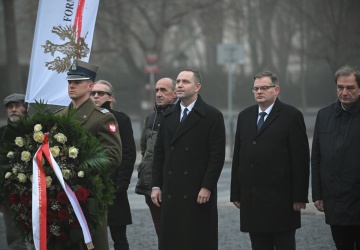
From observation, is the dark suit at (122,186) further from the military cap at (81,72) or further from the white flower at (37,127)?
the white flower at (37,127)

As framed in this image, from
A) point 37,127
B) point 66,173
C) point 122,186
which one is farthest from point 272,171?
point 37,127

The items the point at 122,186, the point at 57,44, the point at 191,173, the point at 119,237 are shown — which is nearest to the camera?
the point at 191,173

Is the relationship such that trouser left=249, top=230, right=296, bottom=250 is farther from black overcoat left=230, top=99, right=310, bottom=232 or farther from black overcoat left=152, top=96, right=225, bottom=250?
black overcoat left=152, top=96, right=225, bottom=250

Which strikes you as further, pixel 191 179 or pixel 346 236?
pixel 191 179

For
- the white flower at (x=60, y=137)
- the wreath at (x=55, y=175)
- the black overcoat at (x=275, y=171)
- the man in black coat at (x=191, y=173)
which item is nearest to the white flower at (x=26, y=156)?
the wreath at (x=55, y=175)

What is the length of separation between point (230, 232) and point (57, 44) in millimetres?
4303

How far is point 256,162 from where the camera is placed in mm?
7953

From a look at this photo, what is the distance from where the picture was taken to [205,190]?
7.88 meters

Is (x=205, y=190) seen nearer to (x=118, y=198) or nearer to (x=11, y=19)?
(x=118, y=198)

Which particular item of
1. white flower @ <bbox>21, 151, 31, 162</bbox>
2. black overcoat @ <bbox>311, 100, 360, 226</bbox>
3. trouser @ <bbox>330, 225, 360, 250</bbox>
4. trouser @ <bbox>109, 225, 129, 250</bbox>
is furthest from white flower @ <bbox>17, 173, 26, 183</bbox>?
trouser @ <bbox>330, 225, 360, 250</bbox>

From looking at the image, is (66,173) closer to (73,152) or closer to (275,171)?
(73,152)

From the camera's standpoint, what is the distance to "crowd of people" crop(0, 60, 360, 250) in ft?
25.0

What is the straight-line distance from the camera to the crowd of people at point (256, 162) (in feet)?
25.0

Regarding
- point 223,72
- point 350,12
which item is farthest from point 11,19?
point 223,72
